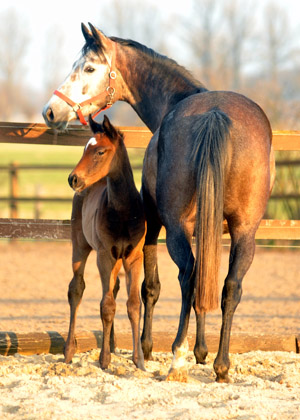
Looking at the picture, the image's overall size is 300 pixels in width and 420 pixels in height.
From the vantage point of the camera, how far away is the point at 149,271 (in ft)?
15.0

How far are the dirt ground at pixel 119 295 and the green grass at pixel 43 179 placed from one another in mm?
3784

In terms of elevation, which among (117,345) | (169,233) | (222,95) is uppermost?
(222,95)

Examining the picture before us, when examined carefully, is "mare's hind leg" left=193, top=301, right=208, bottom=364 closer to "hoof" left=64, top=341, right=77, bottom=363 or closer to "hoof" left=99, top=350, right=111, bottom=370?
"hoof" left=99, top=350, right=111, bottom=370

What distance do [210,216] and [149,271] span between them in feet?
3.84

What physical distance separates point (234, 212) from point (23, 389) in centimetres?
154

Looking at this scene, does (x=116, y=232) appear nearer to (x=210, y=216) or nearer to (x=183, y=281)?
(x=183, y=281)

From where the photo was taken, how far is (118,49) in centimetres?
481

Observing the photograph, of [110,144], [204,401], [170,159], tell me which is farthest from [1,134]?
[204,401]

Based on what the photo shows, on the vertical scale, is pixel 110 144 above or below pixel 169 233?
above

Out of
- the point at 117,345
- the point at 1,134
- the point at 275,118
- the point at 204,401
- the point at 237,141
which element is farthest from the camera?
the point at 275,118

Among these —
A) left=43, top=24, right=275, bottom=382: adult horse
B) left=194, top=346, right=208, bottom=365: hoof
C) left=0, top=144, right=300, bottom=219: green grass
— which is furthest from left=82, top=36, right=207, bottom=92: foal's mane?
left=0, top=144, right=300, bottom=219: green grass

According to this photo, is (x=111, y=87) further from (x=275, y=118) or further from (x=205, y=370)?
(x=275, y=118)

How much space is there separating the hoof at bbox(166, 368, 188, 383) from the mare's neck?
1948 millimetres

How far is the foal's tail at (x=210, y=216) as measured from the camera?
3.48m
